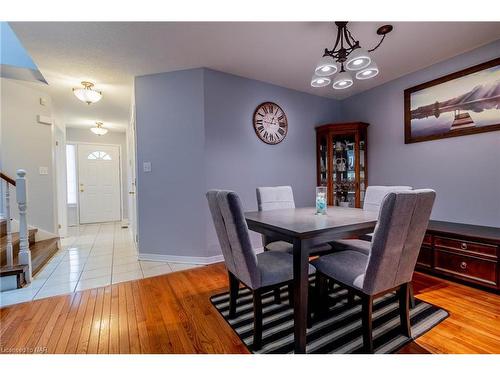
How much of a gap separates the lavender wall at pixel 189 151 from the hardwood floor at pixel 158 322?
762mm

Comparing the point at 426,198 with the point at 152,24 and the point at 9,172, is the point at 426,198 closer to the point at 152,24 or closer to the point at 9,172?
the point at 152,24

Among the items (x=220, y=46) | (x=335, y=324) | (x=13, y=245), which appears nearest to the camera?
(x=335, y=324)

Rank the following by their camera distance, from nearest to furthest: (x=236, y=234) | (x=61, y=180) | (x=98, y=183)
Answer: (x=236, y=234), (x=61, y=180), (x=98, y=183)

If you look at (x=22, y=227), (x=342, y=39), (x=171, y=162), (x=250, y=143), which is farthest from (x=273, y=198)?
(x=22, y=227)

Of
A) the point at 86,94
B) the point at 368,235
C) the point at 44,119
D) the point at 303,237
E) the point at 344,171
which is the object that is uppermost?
the point at 86,94

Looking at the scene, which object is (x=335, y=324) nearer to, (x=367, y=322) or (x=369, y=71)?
(x=367, y=322)

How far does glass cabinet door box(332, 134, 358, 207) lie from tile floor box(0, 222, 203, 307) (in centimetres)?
243

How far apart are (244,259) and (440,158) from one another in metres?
2.77

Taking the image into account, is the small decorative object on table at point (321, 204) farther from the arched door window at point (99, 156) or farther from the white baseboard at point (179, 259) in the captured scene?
the arched door window at point (99, 156)

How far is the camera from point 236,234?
1337 millimetres

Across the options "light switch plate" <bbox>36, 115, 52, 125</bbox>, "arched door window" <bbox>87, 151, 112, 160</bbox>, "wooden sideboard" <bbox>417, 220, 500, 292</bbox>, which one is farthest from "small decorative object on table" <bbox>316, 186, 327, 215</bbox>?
"arched door window" <bbox>87, 151, 112, 160</bbox>

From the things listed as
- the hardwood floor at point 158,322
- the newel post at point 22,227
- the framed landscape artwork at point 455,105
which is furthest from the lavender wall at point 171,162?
the framed landscape artwork at point 455,105

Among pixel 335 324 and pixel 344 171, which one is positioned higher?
pixel 344 171

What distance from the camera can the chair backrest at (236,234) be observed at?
51.6 inches
